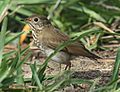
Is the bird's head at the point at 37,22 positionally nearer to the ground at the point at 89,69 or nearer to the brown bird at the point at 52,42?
the brown bird at the point at 52,42

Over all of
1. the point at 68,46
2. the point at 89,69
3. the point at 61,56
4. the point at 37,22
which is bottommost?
the point at 89,69

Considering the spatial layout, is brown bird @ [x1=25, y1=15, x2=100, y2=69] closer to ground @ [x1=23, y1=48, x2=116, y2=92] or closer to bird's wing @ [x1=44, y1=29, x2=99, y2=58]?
bird's wing @ [x1=44, y1=29, x2=99, y2=58]

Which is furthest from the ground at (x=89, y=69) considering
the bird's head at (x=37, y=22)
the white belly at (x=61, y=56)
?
the bird's head at (x=37, y=22)

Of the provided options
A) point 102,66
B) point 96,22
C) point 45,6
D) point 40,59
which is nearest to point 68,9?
point 45,6

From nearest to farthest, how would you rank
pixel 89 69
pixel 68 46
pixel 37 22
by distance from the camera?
pixel 68 46, pixel 89 69, pixel 37 22

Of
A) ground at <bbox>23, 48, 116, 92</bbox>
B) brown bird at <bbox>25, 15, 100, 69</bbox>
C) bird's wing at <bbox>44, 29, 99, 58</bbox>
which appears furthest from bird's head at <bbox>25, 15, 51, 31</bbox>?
ground at <bbox>23, 48, 116, 92</bbox>

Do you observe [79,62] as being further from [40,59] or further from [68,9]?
[68,9]

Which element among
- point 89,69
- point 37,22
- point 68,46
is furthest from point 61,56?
point 37,22

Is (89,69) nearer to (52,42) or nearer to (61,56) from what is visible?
(61,56)
